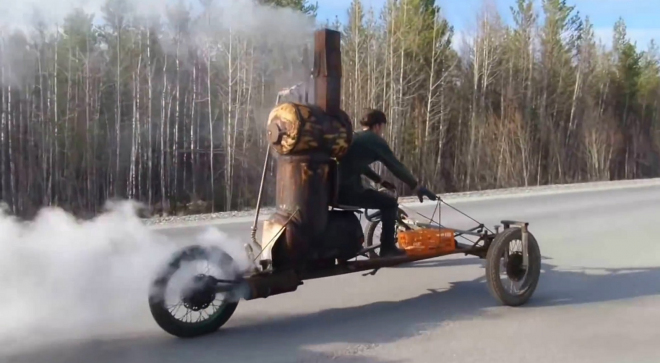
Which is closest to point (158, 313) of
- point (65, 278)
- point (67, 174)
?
point (65, 278)

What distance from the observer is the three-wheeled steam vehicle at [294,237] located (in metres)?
5.42

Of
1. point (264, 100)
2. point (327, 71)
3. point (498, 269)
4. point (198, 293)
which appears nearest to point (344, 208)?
point (327, 71)

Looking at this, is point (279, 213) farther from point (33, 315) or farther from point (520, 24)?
point (520, 24)

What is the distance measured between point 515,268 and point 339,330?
6.55 feet

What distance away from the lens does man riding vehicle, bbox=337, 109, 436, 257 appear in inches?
250

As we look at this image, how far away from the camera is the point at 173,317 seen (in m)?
5.40

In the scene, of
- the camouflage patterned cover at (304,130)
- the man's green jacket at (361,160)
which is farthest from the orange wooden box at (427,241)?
the camouflage patterned cover at (304,130)

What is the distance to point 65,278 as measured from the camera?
5.27 m

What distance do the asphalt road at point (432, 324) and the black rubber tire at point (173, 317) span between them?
0.10m

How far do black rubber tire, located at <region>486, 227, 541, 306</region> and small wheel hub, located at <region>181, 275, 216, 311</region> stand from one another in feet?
8.65

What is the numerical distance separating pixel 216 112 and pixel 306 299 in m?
14.0

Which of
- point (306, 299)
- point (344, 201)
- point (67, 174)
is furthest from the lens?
point (67, 174)

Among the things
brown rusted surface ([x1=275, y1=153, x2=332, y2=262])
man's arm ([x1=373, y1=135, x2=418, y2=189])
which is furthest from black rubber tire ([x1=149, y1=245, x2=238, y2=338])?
man's arm ([x1=373, y1=135, x2=418, y2=189])

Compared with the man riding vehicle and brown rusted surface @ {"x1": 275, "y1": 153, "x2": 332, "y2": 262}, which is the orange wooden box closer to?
the man riding vehicle
